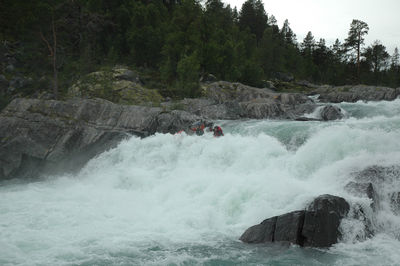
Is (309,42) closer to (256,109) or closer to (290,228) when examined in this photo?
(256,109)

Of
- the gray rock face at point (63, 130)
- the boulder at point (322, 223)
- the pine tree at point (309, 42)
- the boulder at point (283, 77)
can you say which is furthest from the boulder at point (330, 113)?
the pine tree at point (309, 42)

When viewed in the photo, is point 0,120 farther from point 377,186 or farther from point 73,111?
point 377,186

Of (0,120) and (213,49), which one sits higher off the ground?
(213,49)

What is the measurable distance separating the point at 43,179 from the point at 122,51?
27.0 m

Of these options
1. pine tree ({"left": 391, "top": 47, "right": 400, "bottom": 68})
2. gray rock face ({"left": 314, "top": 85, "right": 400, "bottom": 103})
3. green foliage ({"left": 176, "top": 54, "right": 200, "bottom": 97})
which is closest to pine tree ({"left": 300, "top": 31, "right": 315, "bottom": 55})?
pine tree ({"left": 391, "top": 47, "right": 400, "bottom": 68})

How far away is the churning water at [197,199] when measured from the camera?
29.9 ft

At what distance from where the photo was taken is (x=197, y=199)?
12.9 m

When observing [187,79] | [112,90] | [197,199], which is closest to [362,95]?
[187,79]

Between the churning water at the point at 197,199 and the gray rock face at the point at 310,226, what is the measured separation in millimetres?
273

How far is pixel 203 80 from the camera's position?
37.1 meters

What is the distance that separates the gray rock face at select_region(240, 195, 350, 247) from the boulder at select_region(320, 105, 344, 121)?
15.5 meters

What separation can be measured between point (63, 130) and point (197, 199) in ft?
35.2

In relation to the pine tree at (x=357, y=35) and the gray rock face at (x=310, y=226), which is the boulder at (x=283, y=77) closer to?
the pine tree at (x=357, y=35)

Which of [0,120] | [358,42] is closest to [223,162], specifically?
[0,120]
